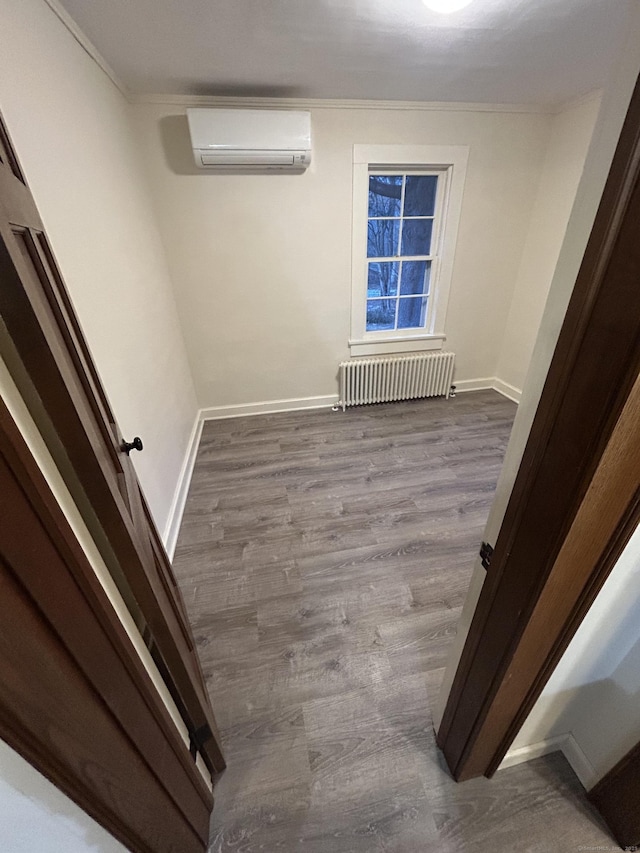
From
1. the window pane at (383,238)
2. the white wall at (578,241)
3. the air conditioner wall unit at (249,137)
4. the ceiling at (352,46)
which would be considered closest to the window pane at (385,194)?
the window pane at (383,238)

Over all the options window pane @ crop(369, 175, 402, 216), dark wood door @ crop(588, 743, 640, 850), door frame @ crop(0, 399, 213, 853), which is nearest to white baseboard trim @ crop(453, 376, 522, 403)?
window pane @ crop(369, 175, 402, 216)

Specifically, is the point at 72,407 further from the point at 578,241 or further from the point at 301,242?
the point at 301,242

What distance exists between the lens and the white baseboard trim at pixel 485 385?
3.57 meters

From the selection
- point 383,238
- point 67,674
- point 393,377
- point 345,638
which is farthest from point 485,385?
point 67,674

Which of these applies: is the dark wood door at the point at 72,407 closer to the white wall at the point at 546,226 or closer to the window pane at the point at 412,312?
the white wall at the point at 546,226

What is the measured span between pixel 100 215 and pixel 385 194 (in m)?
2.21

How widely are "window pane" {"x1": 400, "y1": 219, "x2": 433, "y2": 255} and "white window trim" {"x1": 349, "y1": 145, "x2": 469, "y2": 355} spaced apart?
0.14 metres

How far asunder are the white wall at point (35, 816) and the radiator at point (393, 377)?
2977 millimetres

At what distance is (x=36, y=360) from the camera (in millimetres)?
500

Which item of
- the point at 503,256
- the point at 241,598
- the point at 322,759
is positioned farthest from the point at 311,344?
the point at 322,759

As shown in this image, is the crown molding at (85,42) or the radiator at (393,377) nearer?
the crown molding at (85,42)

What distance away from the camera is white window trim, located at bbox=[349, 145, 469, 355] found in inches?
102

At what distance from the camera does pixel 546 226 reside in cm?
289

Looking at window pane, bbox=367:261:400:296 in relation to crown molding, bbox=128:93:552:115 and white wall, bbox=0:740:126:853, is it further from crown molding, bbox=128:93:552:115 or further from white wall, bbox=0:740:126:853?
white wall, bbox=0:740:126:853
